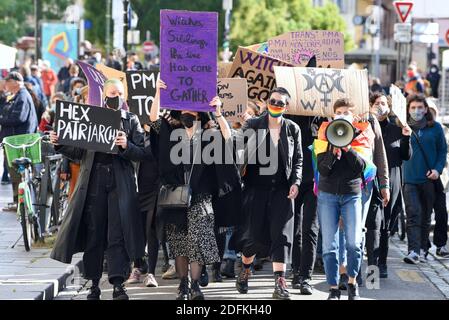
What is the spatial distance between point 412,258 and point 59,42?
23.1m

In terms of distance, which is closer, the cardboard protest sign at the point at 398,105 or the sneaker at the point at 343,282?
the sneaker at the point at 343,282

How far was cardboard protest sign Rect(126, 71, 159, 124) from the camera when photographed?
1212 centimetres

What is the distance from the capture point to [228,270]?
1212 centimetres

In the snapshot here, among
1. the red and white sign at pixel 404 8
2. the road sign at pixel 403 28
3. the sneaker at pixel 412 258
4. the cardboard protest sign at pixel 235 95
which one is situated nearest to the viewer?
the cardboard protest sign at pixel 235 95

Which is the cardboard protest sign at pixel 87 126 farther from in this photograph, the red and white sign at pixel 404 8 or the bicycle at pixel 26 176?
the red and white sign at pixel 404 8

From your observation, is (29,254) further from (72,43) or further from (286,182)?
(72,43)

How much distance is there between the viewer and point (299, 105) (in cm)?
1141

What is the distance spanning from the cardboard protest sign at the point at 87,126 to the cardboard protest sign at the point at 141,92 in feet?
5.28

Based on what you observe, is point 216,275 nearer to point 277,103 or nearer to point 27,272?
point 27,272

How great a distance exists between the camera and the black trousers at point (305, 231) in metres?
11.2

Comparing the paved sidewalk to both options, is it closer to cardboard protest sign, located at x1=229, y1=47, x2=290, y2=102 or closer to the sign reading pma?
cardboard protest sign, located at x1=229, y1=47, x2=290, y2=102

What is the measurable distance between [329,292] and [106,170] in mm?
2227

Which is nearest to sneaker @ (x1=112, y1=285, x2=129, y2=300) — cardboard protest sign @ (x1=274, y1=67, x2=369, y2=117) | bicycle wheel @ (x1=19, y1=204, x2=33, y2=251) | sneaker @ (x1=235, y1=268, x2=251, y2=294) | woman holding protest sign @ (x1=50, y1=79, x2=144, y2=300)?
woman holding protest sign @ (x1=50, y1=79, x2=144, y2=300)

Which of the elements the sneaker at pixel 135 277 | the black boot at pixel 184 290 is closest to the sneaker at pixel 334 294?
the black boot at pixel 184 290
